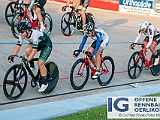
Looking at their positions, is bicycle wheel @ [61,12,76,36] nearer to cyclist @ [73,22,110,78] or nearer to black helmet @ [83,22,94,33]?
cyclist @ [73,22,110,78]

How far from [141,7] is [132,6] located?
21.2 inches

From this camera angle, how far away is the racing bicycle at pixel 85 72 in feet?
29.9

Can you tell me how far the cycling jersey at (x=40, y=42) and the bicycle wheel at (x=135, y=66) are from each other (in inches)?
112

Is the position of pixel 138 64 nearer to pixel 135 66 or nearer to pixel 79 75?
pixel 135 66

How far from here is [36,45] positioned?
8.23m

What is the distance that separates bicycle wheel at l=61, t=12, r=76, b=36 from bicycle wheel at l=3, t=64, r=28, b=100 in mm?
6192

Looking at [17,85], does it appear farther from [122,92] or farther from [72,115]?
[122,92]

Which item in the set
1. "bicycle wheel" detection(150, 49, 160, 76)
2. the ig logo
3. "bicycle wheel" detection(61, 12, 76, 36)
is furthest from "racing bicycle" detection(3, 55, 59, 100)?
"bicycle wheel" detection(61, 12, 76, 36)

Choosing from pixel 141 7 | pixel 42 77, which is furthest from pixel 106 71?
pixel 141 7

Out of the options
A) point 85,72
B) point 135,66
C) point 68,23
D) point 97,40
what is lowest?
point 135,66

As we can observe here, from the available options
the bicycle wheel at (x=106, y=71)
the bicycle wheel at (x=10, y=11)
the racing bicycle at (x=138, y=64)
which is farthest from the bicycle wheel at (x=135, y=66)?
the bicycle wheel at (x=10, y=11)

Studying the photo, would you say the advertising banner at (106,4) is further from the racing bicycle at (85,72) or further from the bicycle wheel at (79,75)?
the bicycle wheel at (79,75)

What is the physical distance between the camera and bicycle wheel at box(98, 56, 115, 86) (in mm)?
9766

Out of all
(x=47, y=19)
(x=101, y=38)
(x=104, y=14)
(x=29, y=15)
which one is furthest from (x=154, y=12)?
(x=101, y=38)
